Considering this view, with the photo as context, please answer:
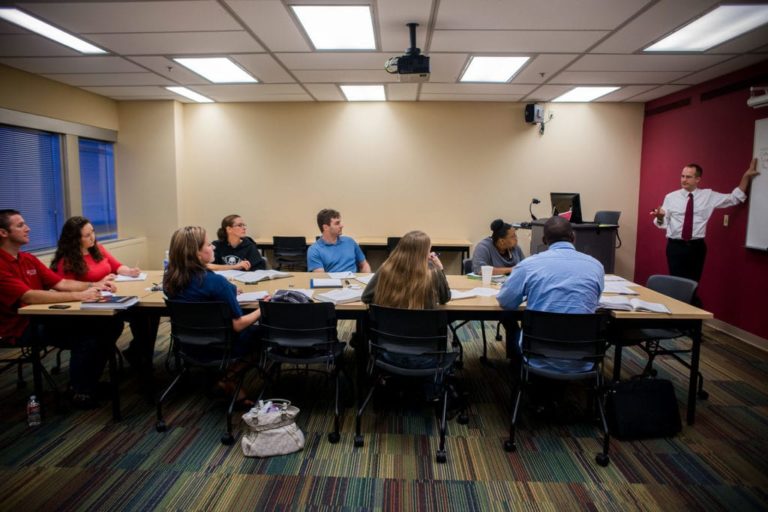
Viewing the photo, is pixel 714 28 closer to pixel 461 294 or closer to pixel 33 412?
pixel 461 294

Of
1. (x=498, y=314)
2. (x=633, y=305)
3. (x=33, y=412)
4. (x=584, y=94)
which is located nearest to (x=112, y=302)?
(x=33, y=412)

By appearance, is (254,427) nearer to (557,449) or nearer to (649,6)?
(557,449)

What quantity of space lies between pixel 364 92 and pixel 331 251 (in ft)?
8.83

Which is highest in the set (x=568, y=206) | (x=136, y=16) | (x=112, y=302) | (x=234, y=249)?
(x=136, y=16)

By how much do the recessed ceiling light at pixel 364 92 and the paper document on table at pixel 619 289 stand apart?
3.57 meters

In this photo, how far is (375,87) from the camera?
5.82 m

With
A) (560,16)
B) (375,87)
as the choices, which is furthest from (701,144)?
(375,87)

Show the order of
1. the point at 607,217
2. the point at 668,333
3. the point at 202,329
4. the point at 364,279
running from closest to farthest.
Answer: the point at 202,329
the point at 668,333
the point at 364,279
the point at 607,217

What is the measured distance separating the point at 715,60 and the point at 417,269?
3.87 meters

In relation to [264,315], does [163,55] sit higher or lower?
higher

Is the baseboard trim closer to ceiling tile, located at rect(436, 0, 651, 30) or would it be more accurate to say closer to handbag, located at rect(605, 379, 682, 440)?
handbag, located at rect(605, 379, 682, 440)

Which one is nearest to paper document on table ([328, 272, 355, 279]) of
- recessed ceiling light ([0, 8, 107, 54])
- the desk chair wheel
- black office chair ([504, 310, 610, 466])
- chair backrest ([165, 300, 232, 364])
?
chair backrest ([165, 300, 232, 364])

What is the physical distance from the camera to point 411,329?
2.74 m

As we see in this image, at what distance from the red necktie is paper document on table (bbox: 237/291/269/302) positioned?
4.25 meters
